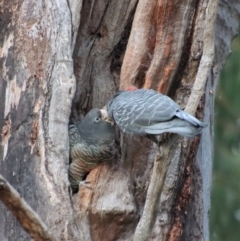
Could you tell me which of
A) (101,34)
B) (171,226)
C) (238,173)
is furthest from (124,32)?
(238,173)

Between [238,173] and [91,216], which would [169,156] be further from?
[238,173]

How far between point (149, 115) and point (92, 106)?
67 centimetres

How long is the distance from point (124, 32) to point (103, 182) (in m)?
0.86

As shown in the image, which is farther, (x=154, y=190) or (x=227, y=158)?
(x=227, y=158)

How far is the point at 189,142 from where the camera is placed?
372 centimetres

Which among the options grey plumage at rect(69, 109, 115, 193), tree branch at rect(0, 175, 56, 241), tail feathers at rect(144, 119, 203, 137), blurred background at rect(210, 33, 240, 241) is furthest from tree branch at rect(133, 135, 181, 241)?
blurred background at rect(210, 33, 240, 241)

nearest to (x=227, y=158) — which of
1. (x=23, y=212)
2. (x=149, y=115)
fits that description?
(x=149, y=115)

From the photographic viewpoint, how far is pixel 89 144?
396 cm

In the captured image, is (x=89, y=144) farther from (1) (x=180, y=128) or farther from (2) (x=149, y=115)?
(1) (x=180, y=128)

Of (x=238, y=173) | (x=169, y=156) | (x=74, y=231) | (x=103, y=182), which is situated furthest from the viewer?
(x=238, y=173)

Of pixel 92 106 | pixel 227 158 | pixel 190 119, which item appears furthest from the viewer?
pixel 227 158

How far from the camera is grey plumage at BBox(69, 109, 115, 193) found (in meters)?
3.80

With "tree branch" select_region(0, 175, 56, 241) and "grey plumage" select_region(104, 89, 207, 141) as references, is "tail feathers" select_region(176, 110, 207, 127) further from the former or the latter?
"tree branch" select_region(0, 175, 56, 241)

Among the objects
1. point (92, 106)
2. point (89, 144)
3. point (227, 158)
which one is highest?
point (92, 106)
